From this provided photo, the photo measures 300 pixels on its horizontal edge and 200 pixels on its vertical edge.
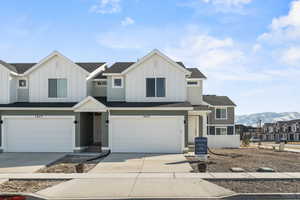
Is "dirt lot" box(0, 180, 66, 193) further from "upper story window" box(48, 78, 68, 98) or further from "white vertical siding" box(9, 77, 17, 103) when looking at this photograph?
"white vertical siding" box(9, 77, 17, 103)

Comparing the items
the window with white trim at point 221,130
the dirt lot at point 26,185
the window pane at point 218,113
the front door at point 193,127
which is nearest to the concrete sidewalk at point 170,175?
the dirt lot at point 26,185

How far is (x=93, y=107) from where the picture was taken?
20219 millimetres

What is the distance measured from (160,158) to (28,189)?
359 inches

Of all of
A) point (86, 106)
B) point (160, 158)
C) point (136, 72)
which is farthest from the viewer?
point (136, 72)

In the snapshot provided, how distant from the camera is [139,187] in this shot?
33.2ft

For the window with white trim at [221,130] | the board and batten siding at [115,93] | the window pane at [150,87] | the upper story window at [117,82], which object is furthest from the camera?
the window with white trim at [221,130]

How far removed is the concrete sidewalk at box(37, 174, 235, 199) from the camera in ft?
29.9

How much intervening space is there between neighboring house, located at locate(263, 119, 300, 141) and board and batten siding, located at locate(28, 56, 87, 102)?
74512 millimetres

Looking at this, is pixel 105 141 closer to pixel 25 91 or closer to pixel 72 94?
pixel 72 94

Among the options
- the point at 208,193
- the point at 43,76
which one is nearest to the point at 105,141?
the point at 43,76

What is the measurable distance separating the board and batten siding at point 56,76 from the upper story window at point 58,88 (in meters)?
0.23

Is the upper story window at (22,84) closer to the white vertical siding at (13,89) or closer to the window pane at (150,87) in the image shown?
the white vertical siding at (13,89)

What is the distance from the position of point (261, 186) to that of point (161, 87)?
12.3 m

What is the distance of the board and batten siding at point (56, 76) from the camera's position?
2189 centimetres
